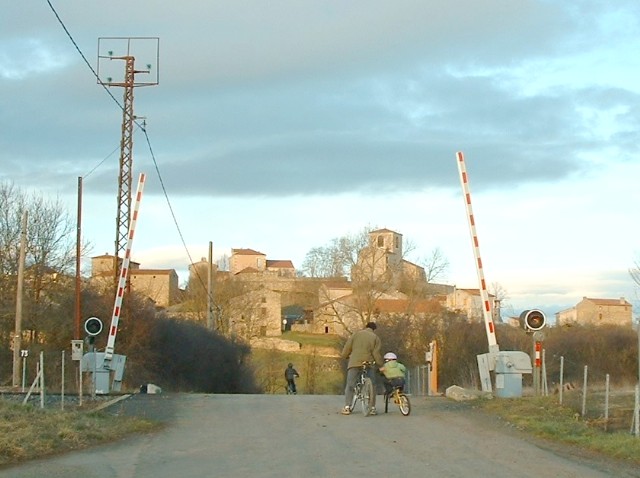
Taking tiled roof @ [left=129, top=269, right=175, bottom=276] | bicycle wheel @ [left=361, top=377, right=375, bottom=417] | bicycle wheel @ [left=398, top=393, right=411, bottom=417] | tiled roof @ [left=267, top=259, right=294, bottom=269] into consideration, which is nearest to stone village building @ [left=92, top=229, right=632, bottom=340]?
tiled roof @ [left=129, top=269, right=175, bottom=276]

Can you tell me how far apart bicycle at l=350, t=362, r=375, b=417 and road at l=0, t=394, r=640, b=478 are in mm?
389

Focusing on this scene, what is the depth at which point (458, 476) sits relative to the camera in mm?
10367

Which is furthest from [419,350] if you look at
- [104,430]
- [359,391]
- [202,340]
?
[104,430]

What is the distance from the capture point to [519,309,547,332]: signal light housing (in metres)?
19.6

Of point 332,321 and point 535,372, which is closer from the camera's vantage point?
point 535,372

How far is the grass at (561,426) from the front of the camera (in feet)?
41.5

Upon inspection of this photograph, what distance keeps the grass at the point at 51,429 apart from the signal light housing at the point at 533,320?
8175 millimetres

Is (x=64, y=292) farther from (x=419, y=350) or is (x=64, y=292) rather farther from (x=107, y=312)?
(x=419, y=350)

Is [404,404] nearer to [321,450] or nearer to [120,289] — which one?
[321,450]

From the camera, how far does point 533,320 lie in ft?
64.5

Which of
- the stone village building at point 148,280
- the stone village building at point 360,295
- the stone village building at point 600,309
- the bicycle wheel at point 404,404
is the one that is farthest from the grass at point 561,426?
the stone village building at point 600,309

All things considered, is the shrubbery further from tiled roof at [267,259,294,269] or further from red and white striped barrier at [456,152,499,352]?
tiled roof at [267,259,294,269]

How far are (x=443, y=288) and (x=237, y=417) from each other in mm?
55195

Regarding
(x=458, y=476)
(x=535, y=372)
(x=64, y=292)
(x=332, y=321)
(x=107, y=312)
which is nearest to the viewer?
(x=458, y=476)
